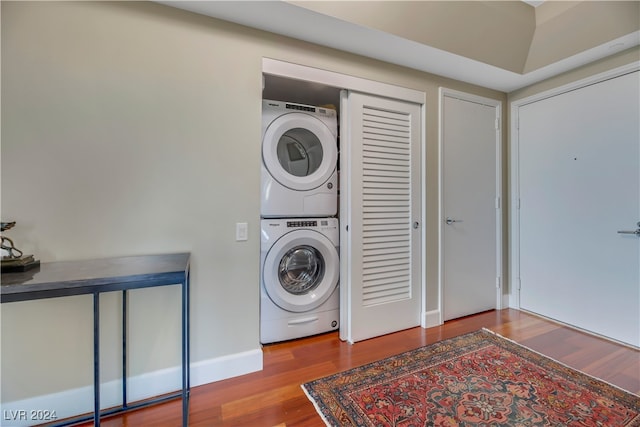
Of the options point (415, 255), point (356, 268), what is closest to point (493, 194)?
point (415, 255)

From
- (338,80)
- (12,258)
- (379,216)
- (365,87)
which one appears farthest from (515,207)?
(12,258)

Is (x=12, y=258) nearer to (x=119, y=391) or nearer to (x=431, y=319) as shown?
(x=119, y=391)

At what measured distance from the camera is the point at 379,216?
7.11ft

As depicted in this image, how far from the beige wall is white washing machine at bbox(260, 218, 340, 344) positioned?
0.24m

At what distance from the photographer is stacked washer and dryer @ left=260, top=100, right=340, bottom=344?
196cm

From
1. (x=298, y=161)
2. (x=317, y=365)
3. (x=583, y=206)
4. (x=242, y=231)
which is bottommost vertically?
(x=317, y=365)

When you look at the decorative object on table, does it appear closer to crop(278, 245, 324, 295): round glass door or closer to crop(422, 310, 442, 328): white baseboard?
crop(278, 245, 324, 295): round glass door

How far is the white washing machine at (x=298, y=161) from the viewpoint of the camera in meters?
1.94

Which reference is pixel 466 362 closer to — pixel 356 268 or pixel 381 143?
pixel 356 268

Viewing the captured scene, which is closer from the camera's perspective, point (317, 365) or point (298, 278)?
point (317, 365)

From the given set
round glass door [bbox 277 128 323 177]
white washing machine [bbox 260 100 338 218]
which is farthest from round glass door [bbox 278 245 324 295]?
round glass door [bbox 277 128 323 177]

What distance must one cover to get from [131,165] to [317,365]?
5.42 feet

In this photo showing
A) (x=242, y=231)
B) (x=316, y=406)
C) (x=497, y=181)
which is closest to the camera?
(x=316, y=406)

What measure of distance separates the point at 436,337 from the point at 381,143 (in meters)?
1.63
